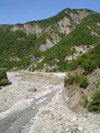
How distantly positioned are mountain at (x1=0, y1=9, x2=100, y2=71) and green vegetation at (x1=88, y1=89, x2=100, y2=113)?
197 feet

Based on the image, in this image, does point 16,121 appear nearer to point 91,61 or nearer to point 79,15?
point 91,61

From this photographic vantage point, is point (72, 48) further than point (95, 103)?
Yes

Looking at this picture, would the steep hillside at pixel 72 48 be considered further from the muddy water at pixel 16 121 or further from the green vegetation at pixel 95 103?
the green vegetation at pixel 95 103

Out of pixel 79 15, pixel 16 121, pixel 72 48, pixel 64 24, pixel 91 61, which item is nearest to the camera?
pixel 16 121

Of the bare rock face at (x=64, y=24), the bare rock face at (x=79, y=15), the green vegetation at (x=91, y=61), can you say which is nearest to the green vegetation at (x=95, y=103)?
the green vegetation at (x=91, y=61)

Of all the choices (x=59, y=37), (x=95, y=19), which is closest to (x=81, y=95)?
(x=95, y=19)

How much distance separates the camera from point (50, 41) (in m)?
125

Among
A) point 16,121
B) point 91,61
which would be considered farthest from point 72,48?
point 16,121

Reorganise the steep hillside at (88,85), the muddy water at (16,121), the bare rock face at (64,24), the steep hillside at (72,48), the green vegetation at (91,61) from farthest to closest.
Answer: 1. the bare rock face at (64,24)
2. the steep hillside at (72,48)
3. the green vegetation at (91,61)
4. the steep hillside at (88,85)
5. the muddy water at (16,121)

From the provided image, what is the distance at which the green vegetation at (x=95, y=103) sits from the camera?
18.2 metres

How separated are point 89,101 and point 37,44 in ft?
351

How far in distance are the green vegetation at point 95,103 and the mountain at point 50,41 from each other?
6010 centimetres

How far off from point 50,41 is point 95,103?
357 feet

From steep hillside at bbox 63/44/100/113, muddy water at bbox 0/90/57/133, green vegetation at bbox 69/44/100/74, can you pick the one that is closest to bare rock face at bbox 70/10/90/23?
green vegetation at bbox 69/44/100/74
